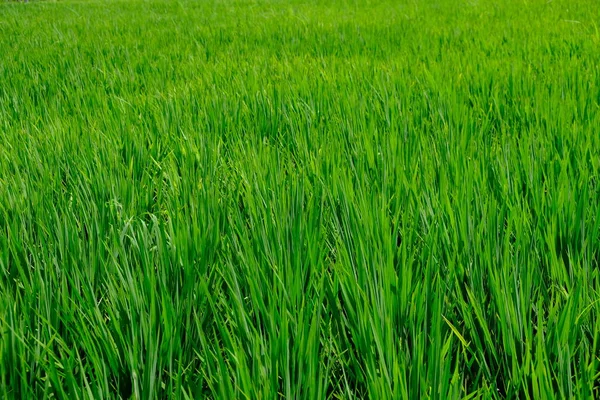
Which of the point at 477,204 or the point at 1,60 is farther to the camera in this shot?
the point at 1,60

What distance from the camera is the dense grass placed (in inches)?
25.5

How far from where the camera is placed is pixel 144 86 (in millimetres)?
2518

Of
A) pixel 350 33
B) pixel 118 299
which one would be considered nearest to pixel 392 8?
pixel 350 33

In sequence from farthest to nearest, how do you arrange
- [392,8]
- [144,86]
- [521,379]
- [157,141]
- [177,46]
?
1. [392,8]
2. [177,46]
3. [144,86]
4. [157,141]
5. [521,379]

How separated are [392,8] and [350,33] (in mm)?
1693

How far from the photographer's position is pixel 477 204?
974 millimetres

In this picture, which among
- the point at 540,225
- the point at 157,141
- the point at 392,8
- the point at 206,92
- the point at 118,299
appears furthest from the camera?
the point at 392,8

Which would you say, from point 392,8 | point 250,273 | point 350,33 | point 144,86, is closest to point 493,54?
point 350,33

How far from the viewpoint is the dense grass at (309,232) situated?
65 cm

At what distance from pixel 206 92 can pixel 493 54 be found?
1247 millimetres

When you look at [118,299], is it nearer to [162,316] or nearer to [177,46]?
[162,316]

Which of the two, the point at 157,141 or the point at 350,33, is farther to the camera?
the point at 350,33

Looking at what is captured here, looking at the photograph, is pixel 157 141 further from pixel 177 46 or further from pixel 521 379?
pixel 177 46

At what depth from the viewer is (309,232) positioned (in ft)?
2.92
